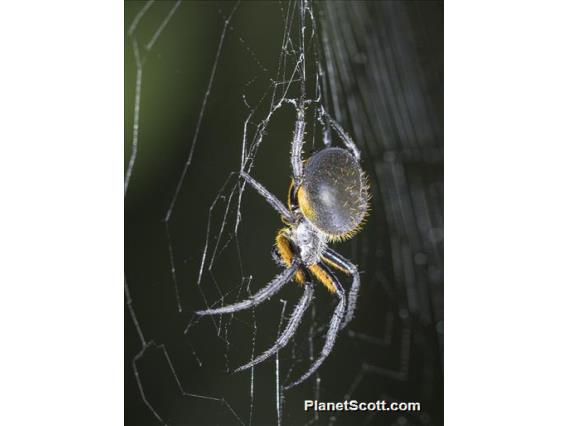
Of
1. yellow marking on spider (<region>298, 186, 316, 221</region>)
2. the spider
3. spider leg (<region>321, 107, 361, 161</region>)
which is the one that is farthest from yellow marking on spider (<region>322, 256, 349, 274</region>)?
spider leg (<region>321, 107, 361, 161</region>)

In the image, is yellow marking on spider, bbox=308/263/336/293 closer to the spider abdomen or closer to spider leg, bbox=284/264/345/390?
spider leg, bbox=284/264/345/390

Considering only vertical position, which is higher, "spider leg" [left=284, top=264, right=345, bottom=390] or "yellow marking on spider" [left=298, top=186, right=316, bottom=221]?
"yellow marking on spider" [left=298, top=186, right=316, bottom=221]

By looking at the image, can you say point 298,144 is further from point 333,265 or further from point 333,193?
point 333,265

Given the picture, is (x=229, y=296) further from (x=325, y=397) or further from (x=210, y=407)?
(x=325, y=397)

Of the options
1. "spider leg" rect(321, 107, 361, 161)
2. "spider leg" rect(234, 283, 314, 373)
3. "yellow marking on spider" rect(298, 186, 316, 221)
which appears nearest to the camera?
"yellow marking on spider" rect(298, 186, 316, 221)

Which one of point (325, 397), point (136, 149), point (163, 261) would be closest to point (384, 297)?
point (325, 397)
